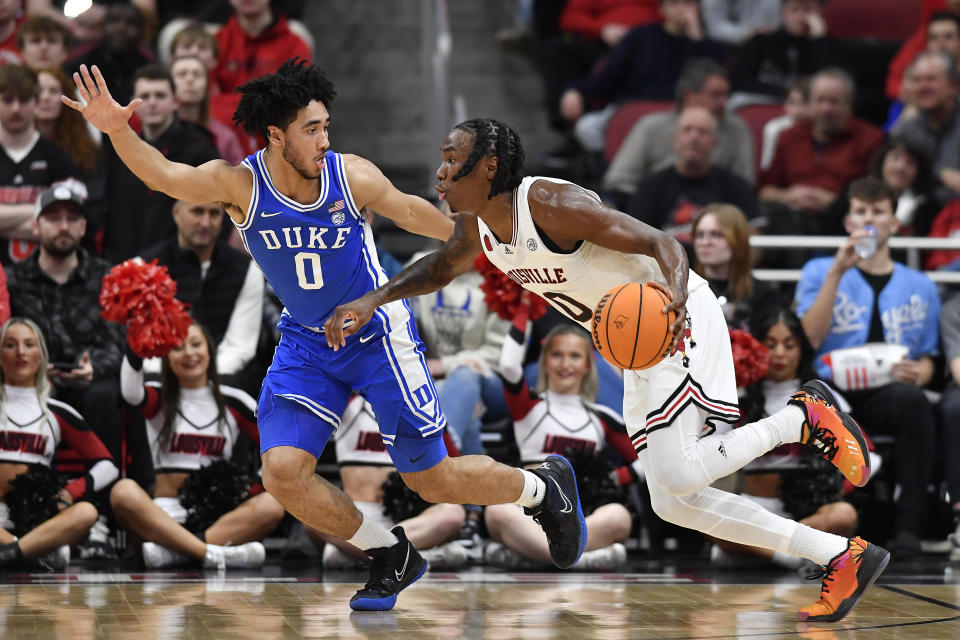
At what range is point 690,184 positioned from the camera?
879 cm

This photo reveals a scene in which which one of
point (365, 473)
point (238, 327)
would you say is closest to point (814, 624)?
point (365, 473)

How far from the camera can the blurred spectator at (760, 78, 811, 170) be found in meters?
9.89

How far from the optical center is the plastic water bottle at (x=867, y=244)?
304 inches

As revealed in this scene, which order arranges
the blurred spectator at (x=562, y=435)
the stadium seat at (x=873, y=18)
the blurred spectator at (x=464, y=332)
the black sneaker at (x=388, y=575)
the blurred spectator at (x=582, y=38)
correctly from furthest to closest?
the stadium seat at (x=873, y=18), the blurred spectator at (x=582, y=38), the blurred spectator at (x=464, y=332), the blurred spectator at (x=562, y=435), the black sneaker at (x=388, y=575)

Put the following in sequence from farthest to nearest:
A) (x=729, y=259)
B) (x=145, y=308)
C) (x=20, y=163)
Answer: (x=20, y=163), (x=729, y=259), (x=145, y=308)

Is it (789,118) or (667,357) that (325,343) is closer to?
(667,357)

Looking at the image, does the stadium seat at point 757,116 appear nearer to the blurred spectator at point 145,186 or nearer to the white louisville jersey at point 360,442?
the blurred spectator at point 145,186

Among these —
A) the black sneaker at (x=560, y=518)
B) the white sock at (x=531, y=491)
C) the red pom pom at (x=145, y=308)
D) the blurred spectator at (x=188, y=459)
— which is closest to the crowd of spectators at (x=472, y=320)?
the blurred spectator at (x=188, y=459)

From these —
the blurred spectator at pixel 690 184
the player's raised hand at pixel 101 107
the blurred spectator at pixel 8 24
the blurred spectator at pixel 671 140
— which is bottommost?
the player's raised hand at pixel 101 107

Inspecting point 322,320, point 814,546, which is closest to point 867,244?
point 814,546

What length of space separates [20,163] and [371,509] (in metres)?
3.13

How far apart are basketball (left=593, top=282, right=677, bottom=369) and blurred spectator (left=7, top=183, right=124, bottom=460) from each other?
3460 millimetres

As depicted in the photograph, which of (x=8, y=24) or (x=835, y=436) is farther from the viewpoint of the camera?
(x=8, y=24)

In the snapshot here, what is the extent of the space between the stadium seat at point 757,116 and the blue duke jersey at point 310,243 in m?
5.65
